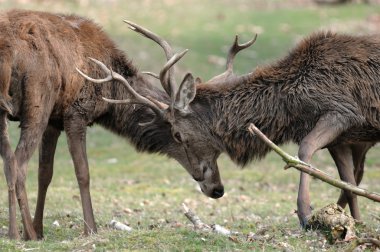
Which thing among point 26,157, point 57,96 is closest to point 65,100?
point 57,96

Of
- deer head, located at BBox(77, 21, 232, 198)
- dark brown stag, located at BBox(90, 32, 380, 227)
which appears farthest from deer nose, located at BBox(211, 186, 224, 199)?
dark brown stag, located at BBox(90, 32, 380, 227)

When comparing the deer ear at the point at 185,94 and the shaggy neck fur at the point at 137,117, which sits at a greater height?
the deer ear at the point at 185,94

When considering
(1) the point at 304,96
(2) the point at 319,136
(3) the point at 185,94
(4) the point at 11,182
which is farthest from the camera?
(3) the point at 185,94

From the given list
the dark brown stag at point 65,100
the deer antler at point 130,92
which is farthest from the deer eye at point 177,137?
the deer antler at point 130,92

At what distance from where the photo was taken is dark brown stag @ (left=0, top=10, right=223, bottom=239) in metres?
8.55

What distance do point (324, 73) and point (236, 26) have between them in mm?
18966

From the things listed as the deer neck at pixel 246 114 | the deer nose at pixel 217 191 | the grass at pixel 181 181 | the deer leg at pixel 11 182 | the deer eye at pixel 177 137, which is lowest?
the grass at pixel 181 181

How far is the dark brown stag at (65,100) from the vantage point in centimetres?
855

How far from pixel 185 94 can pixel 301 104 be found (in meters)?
1.26

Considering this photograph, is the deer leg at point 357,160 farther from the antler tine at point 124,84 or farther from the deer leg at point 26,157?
the deer leg at point 26,157

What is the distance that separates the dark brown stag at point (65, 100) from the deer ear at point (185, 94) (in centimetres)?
3

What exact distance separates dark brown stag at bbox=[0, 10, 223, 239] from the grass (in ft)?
1.92

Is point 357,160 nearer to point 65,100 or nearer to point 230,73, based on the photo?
point 230,73

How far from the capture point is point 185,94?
31.1 feet
